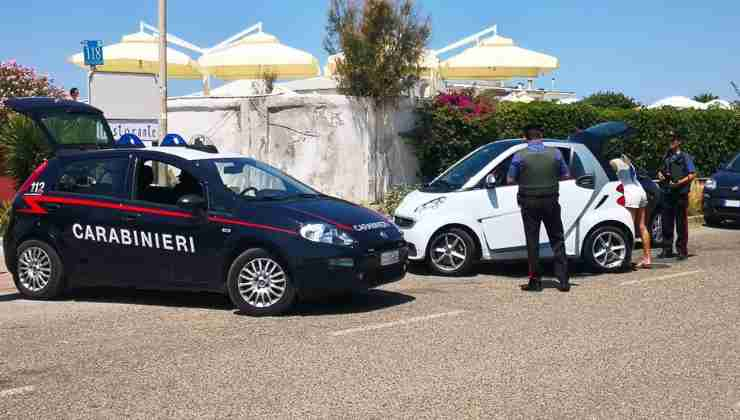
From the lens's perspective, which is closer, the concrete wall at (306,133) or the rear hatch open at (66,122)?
the rear hatch open at (66,122)

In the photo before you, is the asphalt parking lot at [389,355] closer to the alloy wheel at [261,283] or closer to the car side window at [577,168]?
the alloy wheel at [261,283]

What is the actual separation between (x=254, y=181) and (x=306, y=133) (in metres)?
8.83

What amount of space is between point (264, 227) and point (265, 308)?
29.6 inches

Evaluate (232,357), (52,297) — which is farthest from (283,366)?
(52,297)

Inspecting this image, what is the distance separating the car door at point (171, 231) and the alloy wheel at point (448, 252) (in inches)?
135

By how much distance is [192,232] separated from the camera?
9.37m

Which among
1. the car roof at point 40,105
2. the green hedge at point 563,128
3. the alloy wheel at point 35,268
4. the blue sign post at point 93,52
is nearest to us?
the alloy wheel at point 35,268

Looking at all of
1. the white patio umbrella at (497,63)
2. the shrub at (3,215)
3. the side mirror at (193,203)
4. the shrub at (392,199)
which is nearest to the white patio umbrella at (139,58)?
the white patio umbrella at (497,63)

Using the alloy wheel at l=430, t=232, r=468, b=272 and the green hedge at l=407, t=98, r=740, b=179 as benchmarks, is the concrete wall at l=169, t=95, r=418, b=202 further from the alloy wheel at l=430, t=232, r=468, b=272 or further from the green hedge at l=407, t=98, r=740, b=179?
the alloy wheel at l=430, t=232, r=468, b=272

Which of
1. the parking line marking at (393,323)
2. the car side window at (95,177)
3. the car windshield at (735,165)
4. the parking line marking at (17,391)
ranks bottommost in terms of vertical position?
the parking line marking at (17,391)

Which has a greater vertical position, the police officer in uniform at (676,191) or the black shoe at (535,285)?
the police officer in uniform at (676,191)

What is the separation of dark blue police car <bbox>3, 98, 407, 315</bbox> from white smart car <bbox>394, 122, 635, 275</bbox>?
81.0 inches

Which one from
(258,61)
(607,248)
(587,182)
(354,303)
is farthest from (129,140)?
(258,61)

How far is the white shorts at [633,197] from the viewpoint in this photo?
12414 mm
